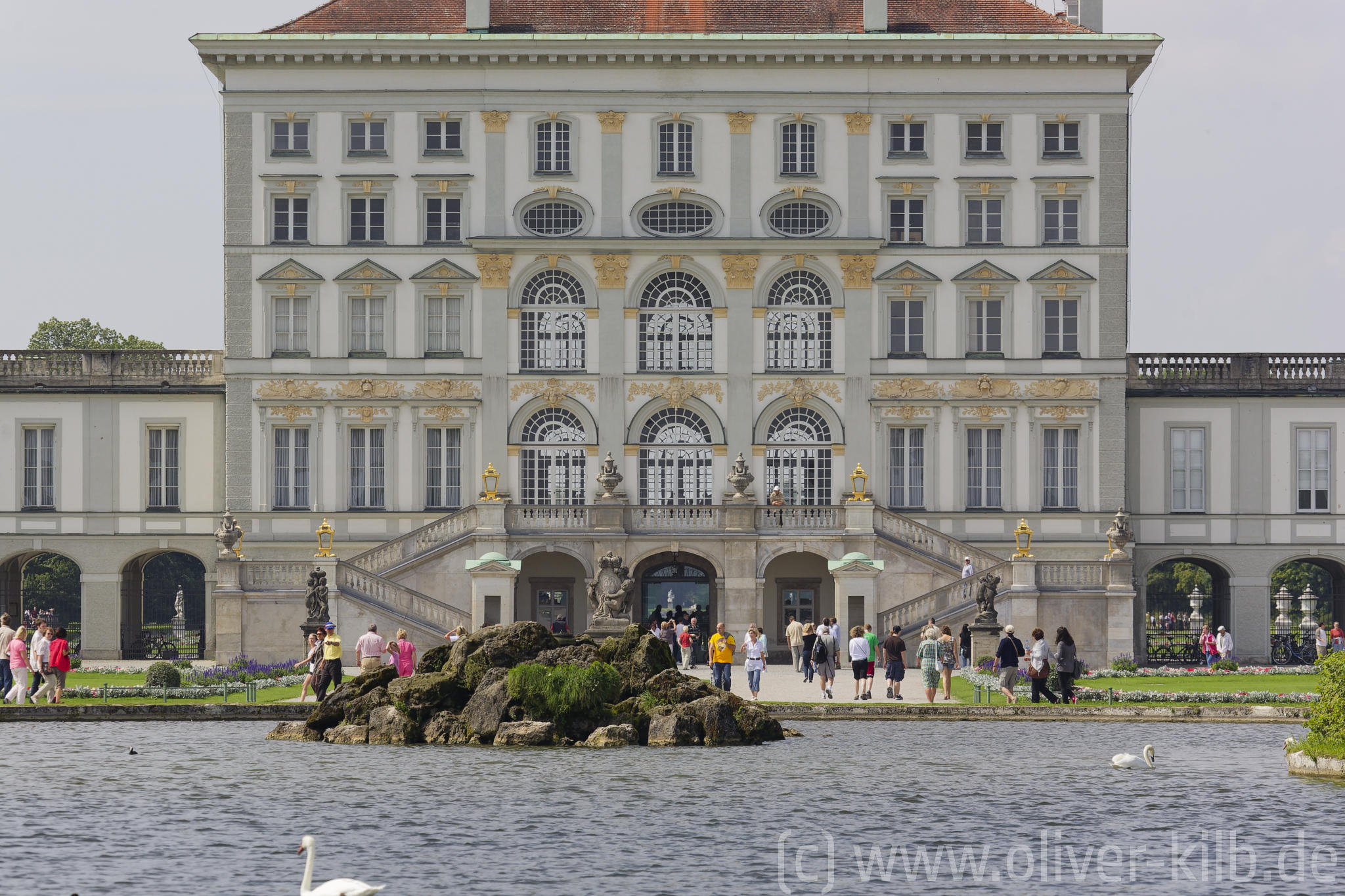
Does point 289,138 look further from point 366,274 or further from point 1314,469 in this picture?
point 1314,469

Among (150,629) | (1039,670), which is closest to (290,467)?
(150,629)

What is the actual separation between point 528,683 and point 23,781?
8.81 metres

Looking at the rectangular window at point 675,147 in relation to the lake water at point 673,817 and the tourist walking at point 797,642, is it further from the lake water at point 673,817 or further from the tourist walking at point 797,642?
the lake water at point 673,817

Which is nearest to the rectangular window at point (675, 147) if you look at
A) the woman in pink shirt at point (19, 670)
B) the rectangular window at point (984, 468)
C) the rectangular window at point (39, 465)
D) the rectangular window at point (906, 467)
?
Result: the rectangular window at point (906, 467)

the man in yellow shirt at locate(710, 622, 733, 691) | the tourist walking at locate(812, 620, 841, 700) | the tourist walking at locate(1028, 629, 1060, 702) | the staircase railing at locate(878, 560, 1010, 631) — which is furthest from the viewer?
the staircase railing at locate(878, 560, 1010, 631)

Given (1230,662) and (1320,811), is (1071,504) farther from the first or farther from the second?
(1320,811)

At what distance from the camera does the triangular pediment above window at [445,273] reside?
6188 centimetres

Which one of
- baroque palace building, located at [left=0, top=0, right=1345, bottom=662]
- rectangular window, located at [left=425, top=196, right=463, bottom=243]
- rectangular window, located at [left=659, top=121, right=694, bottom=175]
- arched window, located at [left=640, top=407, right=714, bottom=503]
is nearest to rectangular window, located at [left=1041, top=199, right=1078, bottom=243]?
baroque palace building, located at [left=0, top=0, right=1345, bottom=662]

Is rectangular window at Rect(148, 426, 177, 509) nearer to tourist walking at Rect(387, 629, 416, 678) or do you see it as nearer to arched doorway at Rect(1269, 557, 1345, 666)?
tourist walking at Rect(387, 629, 416, 678)

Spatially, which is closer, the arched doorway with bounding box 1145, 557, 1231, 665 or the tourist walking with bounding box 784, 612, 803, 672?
the tourist walking with bounding box 784, 612, 803, 672

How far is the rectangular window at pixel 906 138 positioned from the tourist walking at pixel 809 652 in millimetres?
20462

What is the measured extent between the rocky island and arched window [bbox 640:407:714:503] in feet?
87.2

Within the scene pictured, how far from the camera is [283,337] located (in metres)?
62.1

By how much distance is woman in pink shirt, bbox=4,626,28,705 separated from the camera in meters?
37.9
